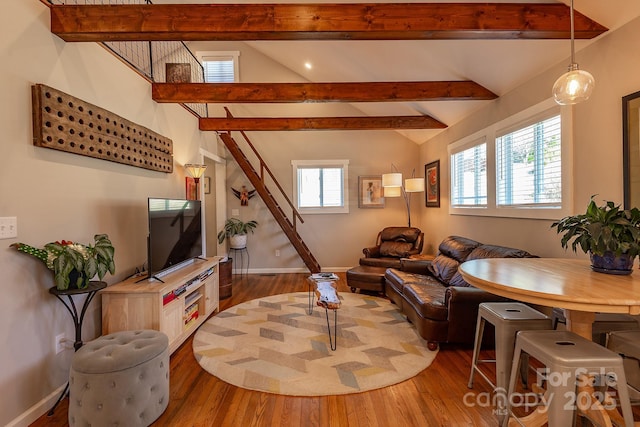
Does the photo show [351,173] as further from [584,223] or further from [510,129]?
[584,223]

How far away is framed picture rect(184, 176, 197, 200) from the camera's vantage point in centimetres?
434

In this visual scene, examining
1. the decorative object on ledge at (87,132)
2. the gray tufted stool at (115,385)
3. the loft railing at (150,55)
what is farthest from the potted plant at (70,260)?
the loft railing at (150,55)

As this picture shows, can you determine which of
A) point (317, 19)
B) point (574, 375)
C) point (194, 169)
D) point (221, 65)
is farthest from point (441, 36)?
point (221, 65)

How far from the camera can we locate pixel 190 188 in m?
4.43

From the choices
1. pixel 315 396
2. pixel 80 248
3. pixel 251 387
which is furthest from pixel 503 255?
pixel 80 248

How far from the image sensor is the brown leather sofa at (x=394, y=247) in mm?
4973

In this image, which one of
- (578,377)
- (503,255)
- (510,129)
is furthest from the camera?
(510,129)

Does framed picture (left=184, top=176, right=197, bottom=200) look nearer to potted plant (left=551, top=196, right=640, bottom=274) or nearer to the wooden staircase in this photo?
the wooden staircase

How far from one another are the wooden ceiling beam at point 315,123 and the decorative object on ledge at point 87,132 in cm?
154

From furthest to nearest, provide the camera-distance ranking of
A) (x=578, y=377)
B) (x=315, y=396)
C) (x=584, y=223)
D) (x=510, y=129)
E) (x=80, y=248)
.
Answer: (x=510, y=129) → (x=315, y=396) → (x=80, y=248) → (x=584, y=223) → (x=578, y=377)

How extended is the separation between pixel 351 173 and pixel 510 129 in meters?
3.27

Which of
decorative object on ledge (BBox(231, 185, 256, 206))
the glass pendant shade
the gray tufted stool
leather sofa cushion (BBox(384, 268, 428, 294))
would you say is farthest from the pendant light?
decorative object on ledge (BBox(231, 185, 256, 206))

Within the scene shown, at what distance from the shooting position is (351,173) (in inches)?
246

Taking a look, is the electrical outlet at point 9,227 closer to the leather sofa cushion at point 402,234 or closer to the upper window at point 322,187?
the upper window at point 322,187
